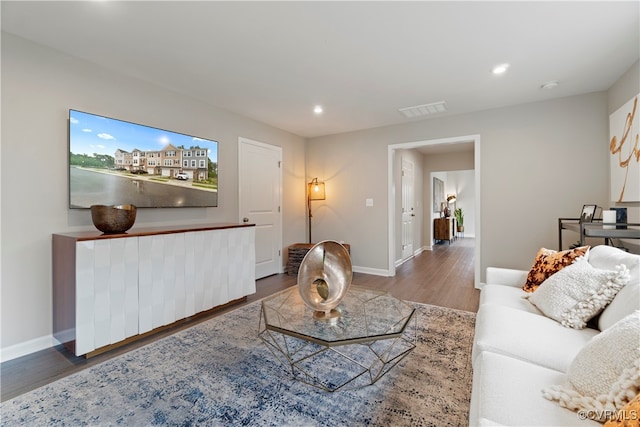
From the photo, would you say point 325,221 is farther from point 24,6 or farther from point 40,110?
point 24,6

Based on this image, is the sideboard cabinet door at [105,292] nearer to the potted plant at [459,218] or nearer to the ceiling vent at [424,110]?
the ceiling vent at [424,110]

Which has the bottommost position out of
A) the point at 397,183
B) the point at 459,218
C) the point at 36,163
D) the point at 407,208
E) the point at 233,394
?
the point at 233,394

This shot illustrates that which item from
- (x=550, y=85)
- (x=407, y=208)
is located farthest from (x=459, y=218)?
(x=550, y=85)

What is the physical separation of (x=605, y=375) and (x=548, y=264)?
1455 millimetres

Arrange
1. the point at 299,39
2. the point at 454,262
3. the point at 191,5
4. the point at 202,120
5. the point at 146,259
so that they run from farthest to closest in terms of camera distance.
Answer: the point at 454,262 < the point at 202,120 < the point at 146,259 < the point at 299,39 < the point at 191,5

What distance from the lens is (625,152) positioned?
9.10 ft

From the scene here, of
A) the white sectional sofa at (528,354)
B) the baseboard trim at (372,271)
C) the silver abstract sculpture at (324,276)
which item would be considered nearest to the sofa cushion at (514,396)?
the white sectional sofa at (528,354)

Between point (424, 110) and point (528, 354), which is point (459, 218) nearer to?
point (424, 110)

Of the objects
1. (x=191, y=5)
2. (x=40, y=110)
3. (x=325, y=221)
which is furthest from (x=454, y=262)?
(x=40, y=110)

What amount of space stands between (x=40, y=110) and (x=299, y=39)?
7.01 ft

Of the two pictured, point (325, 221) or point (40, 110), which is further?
point (325, 221)

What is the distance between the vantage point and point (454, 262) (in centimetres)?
564

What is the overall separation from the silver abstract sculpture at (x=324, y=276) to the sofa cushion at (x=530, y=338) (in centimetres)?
92

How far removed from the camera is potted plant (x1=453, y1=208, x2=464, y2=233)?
9.84 metres
